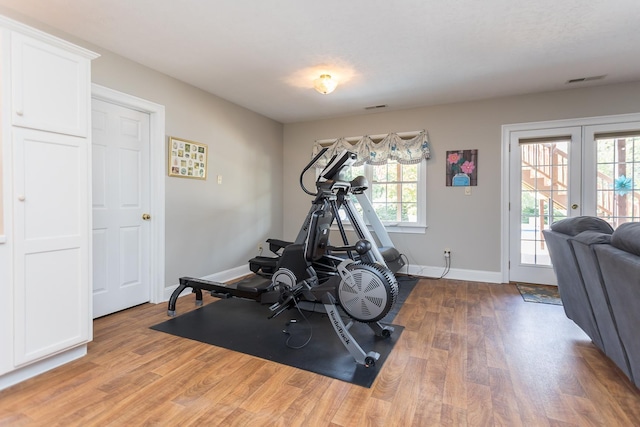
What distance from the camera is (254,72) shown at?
3.30 m

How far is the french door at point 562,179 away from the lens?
362 centimetres

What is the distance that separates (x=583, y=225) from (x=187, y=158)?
3686 millimetres

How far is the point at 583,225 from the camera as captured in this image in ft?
6.98

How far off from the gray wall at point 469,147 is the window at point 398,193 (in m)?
0.12

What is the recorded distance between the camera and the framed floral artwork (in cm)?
425

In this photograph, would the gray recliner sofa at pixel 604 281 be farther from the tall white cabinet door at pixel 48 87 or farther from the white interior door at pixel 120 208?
the white interior door at pixel 120 208

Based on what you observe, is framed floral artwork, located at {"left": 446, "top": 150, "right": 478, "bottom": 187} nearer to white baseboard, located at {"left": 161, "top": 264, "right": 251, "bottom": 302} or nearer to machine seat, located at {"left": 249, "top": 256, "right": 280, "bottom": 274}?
machine seat, located at {"left": 249, "top": 256, "right": 280, "bottom": 274}

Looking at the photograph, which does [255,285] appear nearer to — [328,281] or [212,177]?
[328,281]

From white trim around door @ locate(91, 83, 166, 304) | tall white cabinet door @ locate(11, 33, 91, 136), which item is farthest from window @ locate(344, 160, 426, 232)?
tall white cabinet door @ locate(11, 33, 91, 136)

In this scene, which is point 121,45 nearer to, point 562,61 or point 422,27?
point 422,27

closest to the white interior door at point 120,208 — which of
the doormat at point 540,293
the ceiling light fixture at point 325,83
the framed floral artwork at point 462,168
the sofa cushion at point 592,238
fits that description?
the ceiling light fixture at point 325,83

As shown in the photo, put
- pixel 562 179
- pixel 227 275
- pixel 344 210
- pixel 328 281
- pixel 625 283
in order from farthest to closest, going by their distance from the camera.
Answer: pixel 227 275 < pixel 562 179 < pixel 344 210 < pixel 328 281 < pixel 625 283

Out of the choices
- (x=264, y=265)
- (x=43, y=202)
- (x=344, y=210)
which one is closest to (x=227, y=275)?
(x=264, y=265)

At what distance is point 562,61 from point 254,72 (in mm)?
3012
